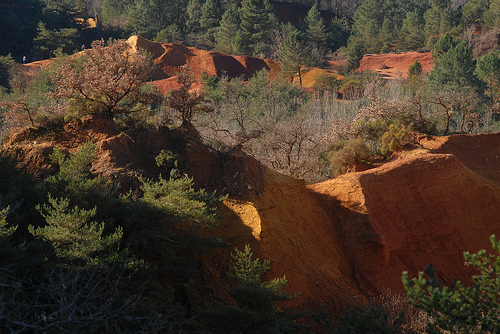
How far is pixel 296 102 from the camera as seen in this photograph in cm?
3791

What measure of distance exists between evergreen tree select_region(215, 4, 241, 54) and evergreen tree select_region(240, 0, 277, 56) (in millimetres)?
1355

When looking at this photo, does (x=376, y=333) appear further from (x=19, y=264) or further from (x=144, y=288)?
(x=19, y=264)

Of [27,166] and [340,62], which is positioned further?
[340,62]

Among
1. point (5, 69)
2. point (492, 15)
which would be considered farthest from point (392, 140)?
point (492, 15)

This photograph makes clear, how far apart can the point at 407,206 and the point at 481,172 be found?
19.2 feet

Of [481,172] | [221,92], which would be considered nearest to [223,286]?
[481,172]

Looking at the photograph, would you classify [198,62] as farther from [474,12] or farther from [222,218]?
[222,218]

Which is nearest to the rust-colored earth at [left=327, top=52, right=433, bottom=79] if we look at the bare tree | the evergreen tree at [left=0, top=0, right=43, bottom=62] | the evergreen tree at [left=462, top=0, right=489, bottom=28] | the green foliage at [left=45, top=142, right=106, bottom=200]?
the evergreen tree at [left=462, top=0, right=489, bottom=28]

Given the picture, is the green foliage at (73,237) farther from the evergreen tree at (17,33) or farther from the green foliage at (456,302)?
the evergreen tree at (17,33)

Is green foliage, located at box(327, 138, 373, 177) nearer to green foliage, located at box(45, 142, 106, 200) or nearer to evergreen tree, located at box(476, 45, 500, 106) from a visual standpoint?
green foliage, located at box(45, 142, 106, 200)

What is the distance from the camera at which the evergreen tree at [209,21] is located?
6131cm

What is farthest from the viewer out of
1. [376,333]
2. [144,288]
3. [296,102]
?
[296,102]

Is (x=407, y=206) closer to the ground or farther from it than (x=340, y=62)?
farther from it

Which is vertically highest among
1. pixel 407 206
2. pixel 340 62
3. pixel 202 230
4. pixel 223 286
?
pixel 202 230
